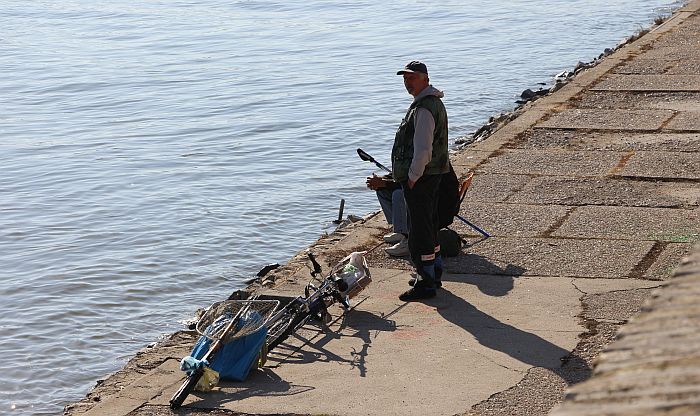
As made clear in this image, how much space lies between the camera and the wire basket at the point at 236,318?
24.8 feet

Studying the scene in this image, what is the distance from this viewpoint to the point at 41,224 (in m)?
14.4

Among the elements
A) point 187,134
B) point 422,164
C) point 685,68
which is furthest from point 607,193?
point 187,134

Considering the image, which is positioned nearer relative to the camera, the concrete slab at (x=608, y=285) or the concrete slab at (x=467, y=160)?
the concrete slab at (x=608, y=285)

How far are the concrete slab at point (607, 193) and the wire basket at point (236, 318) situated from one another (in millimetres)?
4179

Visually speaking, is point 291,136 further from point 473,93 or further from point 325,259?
point 325,259

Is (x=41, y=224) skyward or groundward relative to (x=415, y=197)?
groundward

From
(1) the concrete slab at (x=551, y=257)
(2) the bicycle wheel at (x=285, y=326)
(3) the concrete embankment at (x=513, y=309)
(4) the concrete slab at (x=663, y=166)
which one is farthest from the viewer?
(4) the concrete slab at (x=663, y=166)

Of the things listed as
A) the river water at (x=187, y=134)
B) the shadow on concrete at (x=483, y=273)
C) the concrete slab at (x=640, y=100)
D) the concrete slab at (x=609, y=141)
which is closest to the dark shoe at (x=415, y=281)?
the shadow on concrete at (x=483, y=273)

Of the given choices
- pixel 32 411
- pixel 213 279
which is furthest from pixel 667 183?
pixel 32 411

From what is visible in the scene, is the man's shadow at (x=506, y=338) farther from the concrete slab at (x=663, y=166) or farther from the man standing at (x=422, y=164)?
the concrete slab at (x=663, y=166)

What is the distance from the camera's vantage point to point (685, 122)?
50.1ft

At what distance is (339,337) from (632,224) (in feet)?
11.8

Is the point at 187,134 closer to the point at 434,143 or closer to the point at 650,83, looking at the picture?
the point at 650,83

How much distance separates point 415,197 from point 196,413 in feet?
8.54
